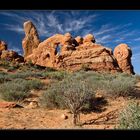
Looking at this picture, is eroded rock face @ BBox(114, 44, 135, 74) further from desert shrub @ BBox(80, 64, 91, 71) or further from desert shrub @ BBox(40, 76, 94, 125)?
desert shrub @ BBox(40, 76, 94, 125)

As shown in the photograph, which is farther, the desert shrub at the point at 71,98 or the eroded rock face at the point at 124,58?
the eroded rock face at the point at 124,58

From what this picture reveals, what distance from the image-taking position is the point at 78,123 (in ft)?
26.9

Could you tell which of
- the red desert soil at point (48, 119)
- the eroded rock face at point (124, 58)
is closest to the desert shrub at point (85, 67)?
the eroded rock face at point (124, 58)

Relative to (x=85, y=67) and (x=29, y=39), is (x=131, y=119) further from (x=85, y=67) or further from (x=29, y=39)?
(x=29, y=39)

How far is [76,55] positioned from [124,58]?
22.4 ft

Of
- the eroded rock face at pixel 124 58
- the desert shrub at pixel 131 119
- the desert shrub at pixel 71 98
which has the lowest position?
the desert shrub at pixel 131 119

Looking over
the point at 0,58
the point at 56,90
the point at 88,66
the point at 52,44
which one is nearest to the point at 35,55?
the point at 52,44

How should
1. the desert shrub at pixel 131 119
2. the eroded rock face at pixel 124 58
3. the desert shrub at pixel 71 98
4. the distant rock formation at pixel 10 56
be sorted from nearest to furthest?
1. the desert shrub at pixel 131 119
2. the desert shrub at pixel 71 98
3. the distant rock formation at pixel 10 56
4. the eroded rock face at pixel 124 58

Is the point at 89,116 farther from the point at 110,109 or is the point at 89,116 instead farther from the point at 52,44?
the point at 52,44

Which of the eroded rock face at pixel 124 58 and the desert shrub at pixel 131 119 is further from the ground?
the eroded rock face at pixel 124 58

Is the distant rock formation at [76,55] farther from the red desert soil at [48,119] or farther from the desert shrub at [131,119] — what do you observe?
the desert shrub at [131,119]

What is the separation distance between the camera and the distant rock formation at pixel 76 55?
40812mm

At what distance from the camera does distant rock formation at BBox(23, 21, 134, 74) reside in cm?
4081
